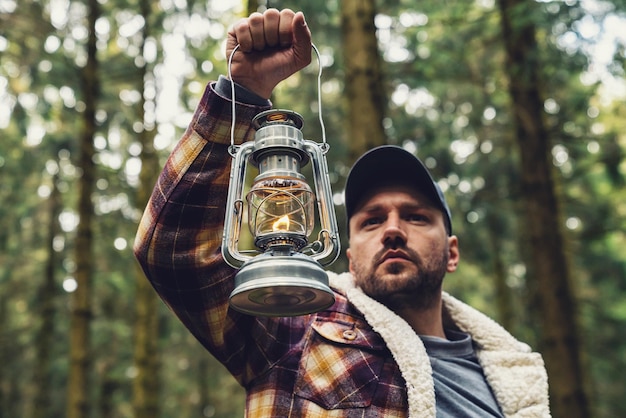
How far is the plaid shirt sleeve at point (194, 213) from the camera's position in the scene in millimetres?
2057

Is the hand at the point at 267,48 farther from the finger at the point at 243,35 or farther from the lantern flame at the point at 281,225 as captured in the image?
the lantern flame at the point at 281,225

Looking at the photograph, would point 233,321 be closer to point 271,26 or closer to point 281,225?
point 281,225

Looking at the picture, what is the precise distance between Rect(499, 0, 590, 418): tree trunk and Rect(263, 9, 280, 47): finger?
4.86 metres

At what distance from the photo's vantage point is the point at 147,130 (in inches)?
348

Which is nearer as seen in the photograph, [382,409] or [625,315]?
[382,409]

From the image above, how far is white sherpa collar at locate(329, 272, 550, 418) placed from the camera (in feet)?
7.48

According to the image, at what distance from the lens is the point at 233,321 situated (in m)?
2.26

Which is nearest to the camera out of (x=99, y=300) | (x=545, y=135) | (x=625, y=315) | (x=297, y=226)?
(x=297, y=226)

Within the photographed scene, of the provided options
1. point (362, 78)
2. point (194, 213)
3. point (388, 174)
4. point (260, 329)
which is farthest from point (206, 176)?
point (362, 78)

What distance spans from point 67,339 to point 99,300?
1.92m

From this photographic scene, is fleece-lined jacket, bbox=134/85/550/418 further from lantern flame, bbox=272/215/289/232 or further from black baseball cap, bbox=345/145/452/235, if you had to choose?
black baseball cap, bbox=345/145/452/235

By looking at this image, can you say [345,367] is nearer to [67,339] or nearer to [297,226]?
[297,226]

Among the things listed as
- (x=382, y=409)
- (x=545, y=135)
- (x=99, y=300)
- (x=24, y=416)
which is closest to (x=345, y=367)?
(x=382, y=409)

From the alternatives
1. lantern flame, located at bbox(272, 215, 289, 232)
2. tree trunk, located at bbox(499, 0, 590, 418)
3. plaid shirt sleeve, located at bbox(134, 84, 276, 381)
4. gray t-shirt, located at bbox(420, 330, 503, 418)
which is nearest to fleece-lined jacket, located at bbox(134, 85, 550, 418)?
plaid shirt sleeve, located at bbox(134, 84, 276, 381)
